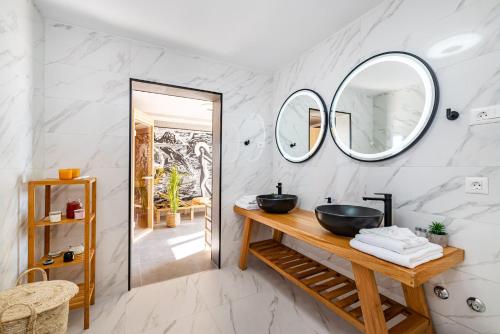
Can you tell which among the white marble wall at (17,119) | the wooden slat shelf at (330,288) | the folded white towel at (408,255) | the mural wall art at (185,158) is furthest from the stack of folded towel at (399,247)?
the mural wall art at (185,158)

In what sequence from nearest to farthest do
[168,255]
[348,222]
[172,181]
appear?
[348,222] < [168,255] < [172,181]

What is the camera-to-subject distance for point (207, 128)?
19.5 feet

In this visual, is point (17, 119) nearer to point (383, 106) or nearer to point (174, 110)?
point (383, 106)

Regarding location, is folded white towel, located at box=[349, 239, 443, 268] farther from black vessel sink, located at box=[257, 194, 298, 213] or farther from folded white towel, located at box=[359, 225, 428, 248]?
black vessel sink, located at box=[257, 194, 298, 213]

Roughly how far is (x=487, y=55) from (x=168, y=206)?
533cm

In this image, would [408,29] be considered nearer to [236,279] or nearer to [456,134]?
[456,134]

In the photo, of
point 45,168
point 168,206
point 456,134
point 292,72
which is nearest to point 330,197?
point 456,134

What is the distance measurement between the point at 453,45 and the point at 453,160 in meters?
0.69

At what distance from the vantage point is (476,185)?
1.24m

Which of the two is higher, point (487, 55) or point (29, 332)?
point (487, 55)

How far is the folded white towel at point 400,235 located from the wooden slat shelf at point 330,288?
0.55 m

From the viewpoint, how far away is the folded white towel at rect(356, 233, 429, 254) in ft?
3.79

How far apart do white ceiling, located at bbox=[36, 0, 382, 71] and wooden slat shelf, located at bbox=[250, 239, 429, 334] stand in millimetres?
2214

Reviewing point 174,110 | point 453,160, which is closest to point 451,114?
point 453,160
